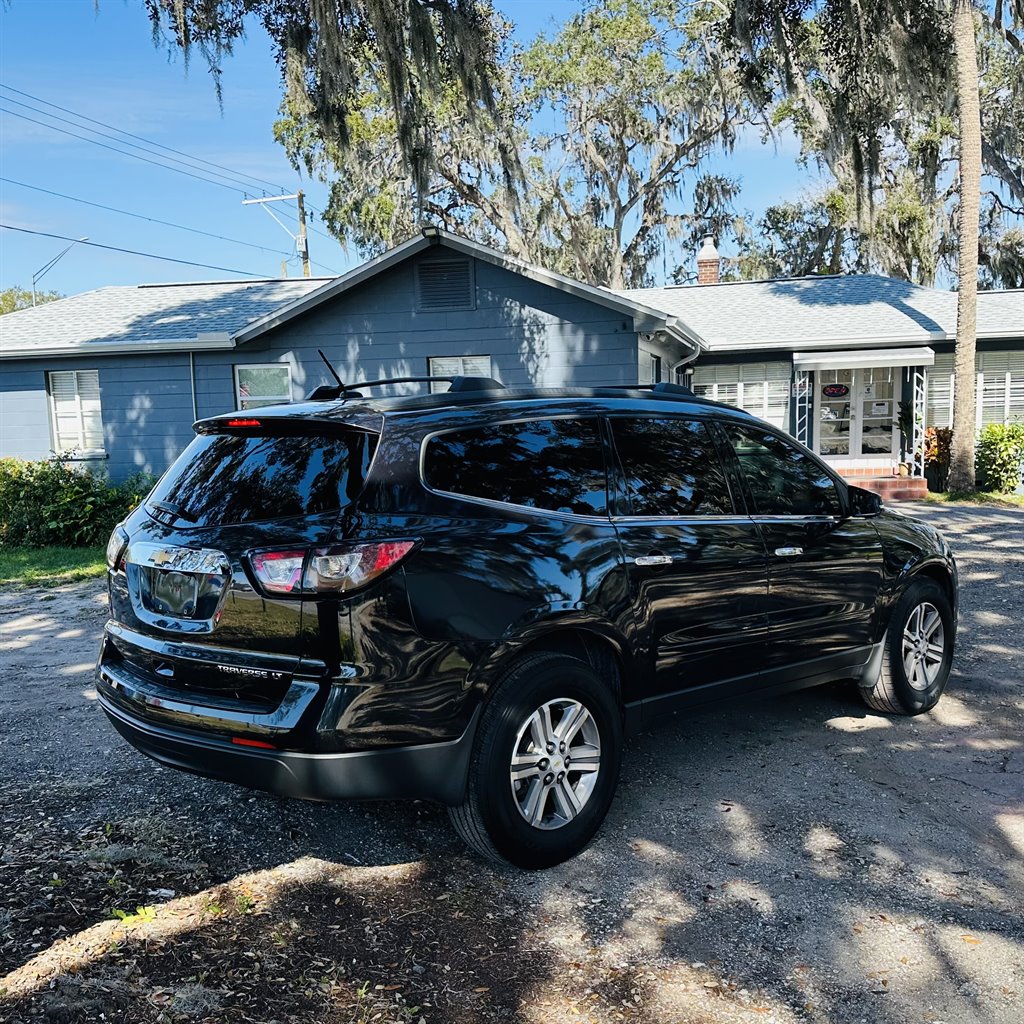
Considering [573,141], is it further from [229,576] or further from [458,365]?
[229,576]

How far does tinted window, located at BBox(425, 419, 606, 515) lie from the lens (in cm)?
362

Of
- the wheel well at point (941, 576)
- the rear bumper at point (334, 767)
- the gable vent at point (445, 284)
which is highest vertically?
the gable vent at point (445, 284)

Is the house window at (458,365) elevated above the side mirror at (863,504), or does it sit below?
above

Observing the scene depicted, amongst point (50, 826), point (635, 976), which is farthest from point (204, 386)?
point (635, 976)

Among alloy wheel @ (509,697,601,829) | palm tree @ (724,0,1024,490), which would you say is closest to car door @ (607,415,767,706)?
alloy wheel @ (509,697,601,829)

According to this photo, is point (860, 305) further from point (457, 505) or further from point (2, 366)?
point (457, 505)

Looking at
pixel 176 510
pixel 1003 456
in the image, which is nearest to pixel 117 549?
pixel 176 510

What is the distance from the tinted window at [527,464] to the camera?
3617 mm

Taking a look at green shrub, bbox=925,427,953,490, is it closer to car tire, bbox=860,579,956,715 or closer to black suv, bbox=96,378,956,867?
car tire, bbox=860,579,956,715

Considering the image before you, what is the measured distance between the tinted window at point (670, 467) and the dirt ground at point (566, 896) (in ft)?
3.31

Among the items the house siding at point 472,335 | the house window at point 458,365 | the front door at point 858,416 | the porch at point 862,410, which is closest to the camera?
the house siding at point 472,335

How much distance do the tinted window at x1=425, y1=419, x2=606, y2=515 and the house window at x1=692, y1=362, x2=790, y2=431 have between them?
16528mm

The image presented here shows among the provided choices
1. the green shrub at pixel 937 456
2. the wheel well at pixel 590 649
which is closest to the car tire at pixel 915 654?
the wheel well at pixel 590 649

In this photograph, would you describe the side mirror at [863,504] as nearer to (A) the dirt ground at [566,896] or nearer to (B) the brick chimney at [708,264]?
(A) the dirt ground at [566,896]
